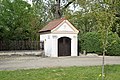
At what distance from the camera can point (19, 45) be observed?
3319cm

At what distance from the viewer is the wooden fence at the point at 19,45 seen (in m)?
32.8

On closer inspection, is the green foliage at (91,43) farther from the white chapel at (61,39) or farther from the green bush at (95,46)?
the white chapel at (61,39)

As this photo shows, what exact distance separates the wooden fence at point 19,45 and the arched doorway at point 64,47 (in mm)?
4011

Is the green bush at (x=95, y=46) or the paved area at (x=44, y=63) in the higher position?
the green bush at (x=95, y=46)

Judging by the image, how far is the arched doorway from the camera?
3019cm

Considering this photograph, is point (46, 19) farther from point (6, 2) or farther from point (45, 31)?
point (45, 31)

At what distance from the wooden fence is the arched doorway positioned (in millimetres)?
4011

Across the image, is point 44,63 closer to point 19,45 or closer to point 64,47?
point 64,47

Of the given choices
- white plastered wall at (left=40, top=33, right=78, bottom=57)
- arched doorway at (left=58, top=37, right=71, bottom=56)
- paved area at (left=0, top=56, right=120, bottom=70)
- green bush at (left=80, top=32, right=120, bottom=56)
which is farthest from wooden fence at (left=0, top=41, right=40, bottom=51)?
paved area at (left=0, top=56, right=120, bottom=70)

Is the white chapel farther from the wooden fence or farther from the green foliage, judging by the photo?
the wooden fence

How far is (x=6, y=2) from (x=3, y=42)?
7.71 m

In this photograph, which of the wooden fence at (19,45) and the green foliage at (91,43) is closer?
the green foliage at (91,43)

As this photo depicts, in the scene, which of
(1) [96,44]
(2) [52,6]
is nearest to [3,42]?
(1) [96,44]

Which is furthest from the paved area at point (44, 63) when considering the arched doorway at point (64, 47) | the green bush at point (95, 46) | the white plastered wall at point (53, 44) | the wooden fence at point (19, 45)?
the wooden fence at point (19, 45)
